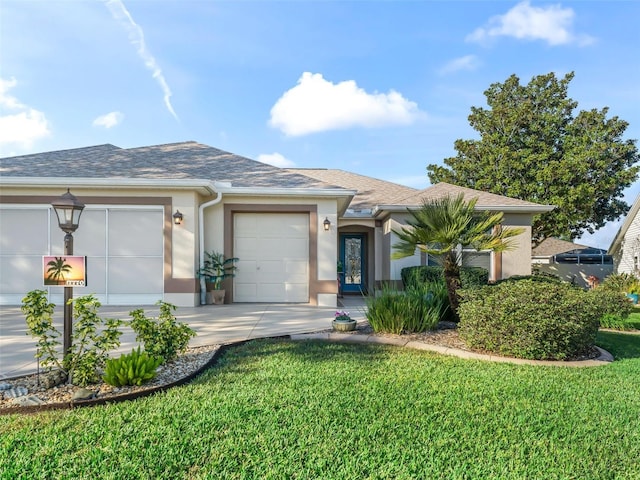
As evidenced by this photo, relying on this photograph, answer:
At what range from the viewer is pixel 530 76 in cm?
2077

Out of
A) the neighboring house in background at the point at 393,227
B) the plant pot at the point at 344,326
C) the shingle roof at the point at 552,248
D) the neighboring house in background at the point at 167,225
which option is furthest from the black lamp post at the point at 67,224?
the shingle roof at the point at 552,248

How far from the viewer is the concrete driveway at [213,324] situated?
17.2ft

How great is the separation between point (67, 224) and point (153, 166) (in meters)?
7.34

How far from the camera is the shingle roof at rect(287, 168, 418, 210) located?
15680 mm

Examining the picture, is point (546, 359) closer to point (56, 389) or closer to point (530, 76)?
point (56, 389)

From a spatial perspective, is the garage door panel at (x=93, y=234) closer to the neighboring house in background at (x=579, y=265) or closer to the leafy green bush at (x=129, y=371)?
the leafy green bush at (x=129, y=371)

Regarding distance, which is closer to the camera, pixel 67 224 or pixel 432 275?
pixel 67 224

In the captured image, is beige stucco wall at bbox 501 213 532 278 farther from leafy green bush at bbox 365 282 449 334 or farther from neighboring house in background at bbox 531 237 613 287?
neighboring house in background at bbox 531 237 613 287

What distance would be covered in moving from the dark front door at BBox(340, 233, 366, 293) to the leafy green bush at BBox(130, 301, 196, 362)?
11.7m

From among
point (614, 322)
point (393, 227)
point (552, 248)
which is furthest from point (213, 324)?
point (552, 248)

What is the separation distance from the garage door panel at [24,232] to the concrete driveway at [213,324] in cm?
159

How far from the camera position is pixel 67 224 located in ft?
14.3

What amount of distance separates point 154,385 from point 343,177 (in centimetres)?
1588

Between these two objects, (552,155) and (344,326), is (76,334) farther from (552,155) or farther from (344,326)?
(552,155)
